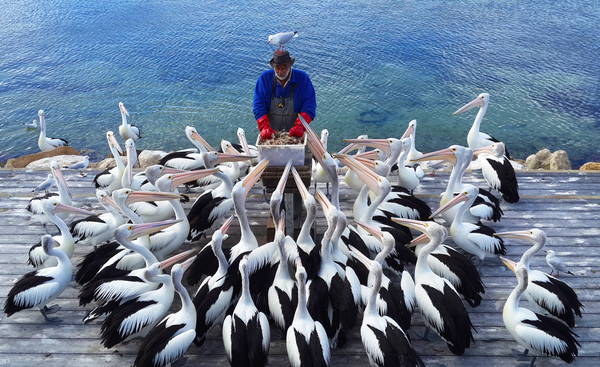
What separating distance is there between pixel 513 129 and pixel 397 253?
8.64 m

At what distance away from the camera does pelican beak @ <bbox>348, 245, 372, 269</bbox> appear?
4.27m

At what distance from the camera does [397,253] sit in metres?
4.64

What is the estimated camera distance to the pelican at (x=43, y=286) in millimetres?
4168

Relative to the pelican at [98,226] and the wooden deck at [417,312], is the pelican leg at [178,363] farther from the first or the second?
the pelican at [98,226]

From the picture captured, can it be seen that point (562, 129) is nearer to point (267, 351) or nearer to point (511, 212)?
point (511, 212)

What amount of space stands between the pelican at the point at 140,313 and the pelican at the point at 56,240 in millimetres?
1184

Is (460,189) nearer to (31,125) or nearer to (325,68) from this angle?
(325,68)

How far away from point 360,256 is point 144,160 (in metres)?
5.75

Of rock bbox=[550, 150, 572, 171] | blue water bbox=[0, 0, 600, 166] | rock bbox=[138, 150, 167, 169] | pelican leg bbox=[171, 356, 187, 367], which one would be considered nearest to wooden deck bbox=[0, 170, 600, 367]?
pelican leg bbox=[171, 356, 187, 367]

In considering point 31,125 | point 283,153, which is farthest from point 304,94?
point 31,125

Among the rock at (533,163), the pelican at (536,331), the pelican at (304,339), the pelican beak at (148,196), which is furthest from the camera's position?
the rock at (533,163)

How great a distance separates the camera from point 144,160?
353 inches

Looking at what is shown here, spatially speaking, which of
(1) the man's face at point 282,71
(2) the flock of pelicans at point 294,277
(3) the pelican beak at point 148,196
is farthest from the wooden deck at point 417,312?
(1) the man's face at point 282,71

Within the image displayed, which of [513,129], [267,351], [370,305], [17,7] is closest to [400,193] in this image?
[370,305]
